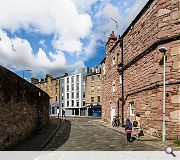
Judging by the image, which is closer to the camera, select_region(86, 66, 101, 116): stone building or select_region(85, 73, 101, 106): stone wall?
select_region(86, 66, 101, 116): stone building

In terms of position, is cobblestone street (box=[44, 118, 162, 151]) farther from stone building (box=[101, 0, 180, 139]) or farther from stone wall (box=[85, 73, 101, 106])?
stone wall (box=[85, 73, 101, 106])

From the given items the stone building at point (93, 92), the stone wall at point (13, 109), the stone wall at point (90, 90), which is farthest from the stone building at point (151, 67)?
the stone wall at point (90, 90)

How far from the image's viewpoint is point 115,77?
99.5ft

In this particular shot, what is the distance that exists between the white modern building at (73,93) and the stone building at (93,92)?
2238 millimetres

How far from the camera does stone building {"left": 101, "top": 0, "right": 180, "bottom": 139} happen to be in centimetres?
1580

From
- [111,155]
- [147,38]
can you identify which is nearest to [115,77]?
[147,38]

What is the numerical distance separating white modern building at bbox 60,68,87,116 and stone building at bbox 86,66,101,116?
2238 millimetres

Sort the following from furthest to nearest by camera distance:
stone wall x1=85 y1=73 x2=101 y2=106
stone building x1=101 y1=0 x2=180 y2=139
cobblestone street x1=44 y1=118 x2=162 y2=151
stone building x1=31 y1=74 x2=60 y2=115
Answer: stone building x1=31 y1=74 x2=60 y2=115
stone wall x1=85 y1=73 x2=101 y2=106
stone building x1=101 y1=0 x2=180 y2=139
cobblestone street x1=44 y1=118 x2=162 y2=151

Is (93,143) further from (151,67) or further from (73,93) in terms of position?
(73,93)

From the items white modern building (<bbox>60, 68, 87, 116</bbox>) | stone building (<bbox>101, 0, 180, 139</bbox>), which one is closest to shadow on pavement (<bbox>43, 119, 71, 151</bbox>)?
stone building (<bbox>101, 0, 180, 139</bbox>)

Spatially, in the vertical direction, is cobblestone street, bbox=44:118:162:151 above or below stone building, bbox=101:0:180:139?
below

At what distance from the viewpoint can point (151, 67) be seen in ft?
59.2

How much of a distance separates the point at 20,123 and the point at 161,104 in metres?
7.80

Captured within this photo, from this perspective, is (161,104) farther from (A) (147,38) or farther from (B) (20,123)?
(B) (20,123)
